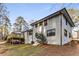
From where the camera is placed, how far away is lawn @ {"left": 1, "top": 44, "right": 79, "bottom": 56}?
4504 millimetres

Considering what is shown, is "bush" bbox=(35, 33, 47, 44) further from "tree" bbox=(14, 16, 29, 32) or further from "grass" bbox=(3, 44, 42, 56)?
"tree" bbox=(14, 16, 29, 32)

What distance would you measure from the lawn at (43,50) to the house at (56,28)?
0.11m

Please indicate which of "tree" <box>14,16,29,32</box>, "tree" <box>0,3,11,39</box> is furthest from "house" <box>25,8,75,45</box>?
"tree" <box>0,3,11,39</box>

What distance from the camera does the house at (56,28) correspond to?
4.50 m

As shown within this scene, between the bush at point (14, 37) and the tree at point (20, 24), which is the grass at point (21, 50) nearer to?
the bush at point (14, 37)

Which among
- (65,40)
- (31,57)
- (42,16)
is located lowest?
(31,57)

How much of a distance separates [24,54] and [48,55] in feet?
1.39

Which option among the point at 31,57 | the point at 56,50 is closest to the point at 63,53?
the point at 56,50

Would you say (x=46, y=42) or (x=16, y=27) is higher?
(x=16, y=27)

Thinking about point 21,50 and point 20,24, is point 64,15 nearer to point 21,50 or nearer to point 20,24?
point 20,24

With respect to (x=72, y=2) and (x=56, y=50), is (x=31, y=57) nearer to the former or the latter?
(x=56, y=50)

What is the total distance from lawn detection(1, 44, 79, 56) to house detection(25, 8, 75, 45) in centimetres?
11

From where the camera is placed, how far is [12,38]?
4.56 metres

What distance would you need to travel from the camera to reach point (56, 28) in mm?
4512
